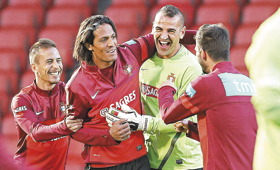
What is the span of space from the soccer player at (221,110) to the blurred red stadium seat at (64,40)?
10.9 feet

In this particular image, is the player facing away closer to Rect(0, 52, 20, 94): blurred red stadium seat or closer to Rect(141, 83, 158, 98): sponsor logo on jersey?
Rect(141, 83, 158, 98): sponsor logo on jersey

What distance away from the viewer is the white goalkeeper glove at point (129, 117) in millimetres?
2207

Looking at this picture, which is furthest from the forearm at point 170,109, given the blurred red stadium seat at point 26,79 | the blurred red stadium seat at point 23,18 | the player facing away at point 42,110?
the blurred red stadium seat at point 23,18

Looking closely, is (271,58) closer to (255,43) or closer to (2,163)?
(255,43)

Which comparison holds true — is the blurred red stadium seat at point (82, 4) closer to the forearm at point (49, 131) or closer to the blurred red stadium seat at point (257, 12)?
the blurred red stadium seat at point (257, 12)

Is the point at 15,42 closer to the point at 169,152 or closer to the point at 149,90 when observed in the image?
the point at 149,90

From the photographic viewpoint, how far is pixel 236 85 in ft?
5.84

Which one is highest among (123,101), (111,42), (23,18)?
(23,18)

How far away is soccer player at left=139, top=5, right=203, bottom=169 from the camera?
2.39 meters

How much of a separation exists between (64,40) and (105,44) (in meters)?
3.11

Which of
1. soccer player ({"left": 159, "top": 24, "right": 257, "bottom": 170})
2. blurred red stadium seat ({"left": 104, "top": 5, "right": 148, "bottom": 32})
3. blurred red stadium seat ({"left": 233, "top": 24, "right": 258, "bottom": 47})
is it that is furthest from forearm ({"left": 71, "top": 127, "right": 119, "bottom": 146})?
blurred red stadium seat ({"left": 104, "top": 5, "right": 148, "bottom": 32})

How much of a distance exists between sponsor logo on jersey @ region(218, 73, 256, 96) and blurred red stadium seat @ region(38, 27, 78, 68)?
3.48 metres

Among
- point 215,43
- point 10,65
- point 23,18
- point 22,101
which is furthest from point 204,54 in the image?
point 23,18

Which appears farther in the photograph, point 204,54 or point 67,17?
point 67,17
